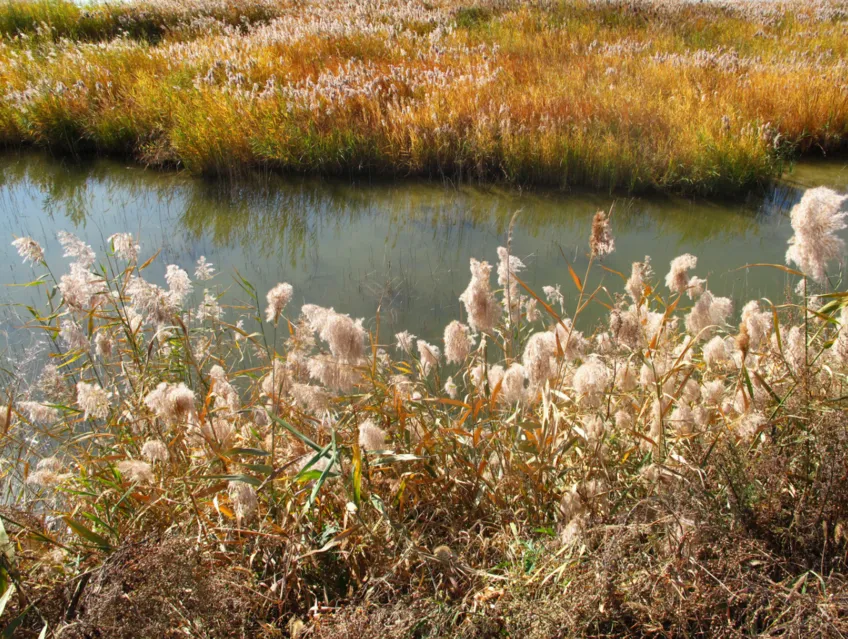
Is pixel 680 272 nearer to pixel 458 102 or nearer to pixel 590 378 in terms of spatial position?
pixel 590 378

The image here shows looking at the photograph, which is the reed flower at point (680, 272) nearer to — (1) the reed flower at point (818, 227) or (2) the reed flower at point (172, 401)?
(1) the reed flower at point (818, 227)

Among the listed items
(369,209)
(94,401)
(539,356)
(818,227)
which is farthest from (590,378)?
(369,209)

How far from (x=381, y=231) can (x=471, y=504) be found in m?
4.05

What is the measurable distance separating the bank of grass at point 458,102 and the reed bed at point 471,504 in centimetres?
479

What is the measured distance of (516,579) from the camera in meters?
1.50

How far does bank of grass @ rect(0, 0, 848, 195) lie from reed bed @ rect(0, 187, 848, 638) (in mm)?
4790

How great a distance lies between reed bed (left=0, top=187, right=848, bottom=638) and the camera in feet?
4.49

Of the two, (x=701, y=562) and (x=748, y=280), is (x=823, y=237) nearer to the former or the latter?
(x=701, y=562)

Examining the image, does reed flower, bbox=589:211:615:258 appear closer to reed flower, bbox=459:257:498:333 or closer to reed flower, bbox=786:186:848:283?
reed flower, bbox=459:257:498:333

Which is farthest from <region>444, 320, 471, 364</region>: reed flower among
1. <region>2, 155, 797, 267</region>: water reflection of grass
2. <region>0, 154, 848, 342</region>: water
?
<region>2, 155, 797, 267</region>: water reflection of grass

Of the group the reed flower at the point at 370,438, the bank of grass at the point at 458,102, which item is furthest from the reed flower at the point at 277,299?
the bank of grass at the point at 458,102

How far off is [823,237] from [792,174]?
6.28 metres

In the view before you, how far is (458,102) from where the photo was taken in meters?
7.41

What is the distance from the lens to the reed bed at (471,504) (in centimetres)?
137
